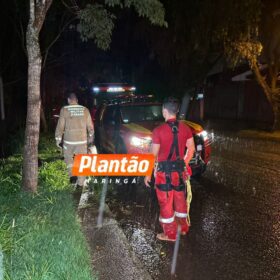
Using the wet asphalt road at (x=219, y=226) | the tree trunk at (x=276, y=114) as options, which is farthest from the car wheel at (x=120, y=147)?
the tree trunk at (x=276, y=114)

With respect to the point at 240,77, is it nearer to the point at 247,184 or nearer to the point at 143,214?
the point at 247,184

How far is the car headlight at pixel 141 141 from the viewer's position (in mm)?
8578

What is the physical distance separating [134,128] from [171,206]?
3.78 m

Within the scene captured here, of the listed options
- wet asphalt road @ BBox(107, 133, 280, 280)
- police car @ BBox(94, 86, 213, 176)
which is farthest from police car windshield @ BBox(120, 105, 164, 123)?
wet asphalt road @ BBox(107, 133, 280, 280)

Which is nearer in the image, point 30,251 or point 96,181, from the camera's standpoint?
point 30,251

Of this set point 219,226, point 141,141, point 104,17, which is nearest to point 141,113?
point 141,141

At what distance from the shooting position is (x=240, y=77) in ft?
86.0

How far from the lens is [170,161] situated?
5.50 meters

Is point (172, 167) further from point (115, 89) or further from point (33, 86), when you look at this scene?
point (115, 89)

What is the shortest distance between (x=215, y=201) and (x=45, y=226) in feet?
11.4

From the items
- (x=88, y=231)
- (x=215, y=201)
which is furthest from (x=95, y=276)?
(x=215, y=201)
